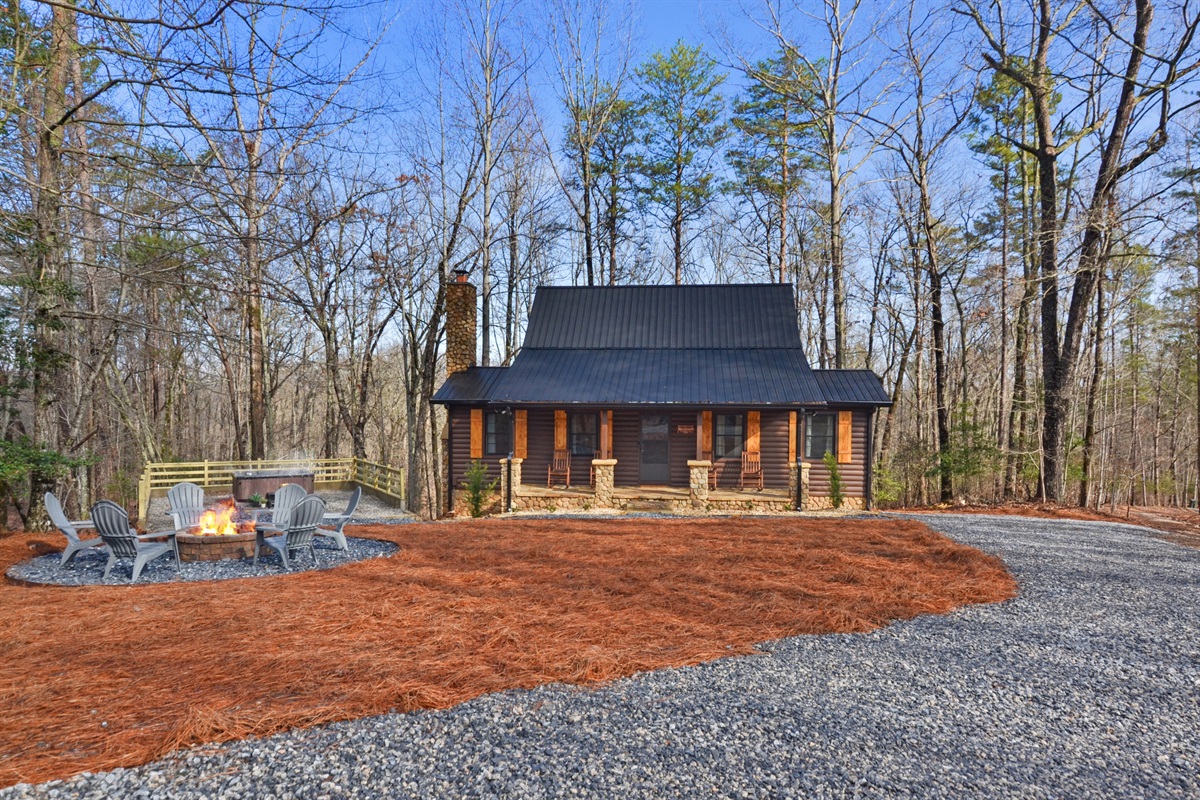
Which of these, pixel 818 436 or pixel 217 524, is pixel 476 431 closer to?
pixel 217 524

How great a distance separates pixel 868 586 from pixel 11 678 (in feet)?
21.5

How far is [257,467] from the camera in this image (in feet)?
54.7

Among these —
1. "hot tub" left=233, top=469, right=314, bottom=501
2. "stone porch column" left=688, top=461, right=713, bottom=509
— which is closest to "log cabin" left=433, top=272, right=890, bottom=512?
"stone porch column" left=688, top=461, right=713, bottom=509

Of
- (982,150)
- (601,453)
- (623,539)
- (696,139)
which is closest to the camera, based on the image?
(623,539)

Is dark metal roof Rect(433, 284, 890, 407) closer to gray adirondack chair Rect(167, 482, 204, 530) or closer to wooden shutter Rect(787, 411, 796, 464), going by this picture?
wooden shutter Rect(787, 411, 796, 464)

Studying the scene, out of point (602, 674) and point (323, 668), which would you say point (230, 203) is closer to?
point (323, 668)

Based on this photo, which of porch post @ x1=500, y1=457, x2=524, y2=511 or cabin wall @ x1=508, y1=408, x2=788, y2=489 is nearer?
porch post @ x1=500, y1=457, x2=524, y2=511

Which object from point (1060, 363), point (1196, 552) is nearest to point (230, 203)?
point (1196, 552)

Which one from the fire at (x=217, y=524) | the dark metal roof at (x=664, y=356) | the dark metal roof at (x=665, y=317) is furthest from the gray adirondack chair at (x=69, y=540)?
the dark metal roof at (x=665, y=317)

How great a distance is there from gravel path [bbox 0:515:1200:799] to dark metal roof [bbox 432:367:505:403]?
1121cm

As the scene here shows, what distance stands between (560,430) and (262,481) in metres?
7.12

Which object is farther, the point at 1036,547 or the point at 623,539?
the point at 623,539

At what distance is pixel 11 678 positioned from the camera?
11.8 ft

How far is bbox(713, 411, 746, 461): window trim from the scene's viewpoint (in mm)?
14477
